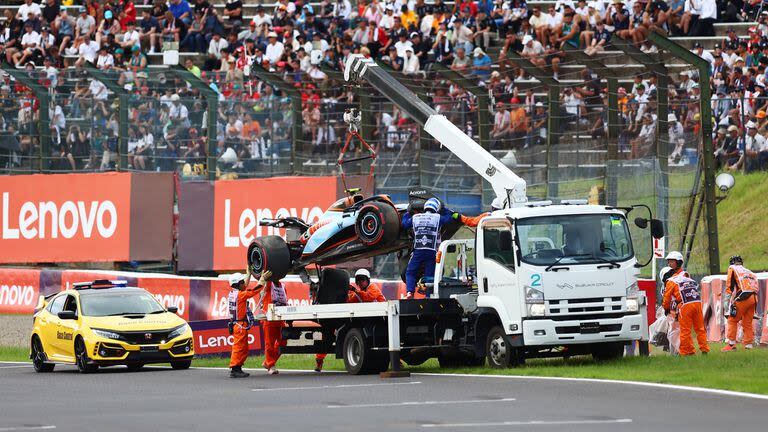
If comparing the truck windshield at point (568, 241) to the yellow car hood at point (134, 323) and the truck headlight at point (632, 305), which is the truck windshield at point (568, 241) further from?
the yellow car hood at point (134, 323)

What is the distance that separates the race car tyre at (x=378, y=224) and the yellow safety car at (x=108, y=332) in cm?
434

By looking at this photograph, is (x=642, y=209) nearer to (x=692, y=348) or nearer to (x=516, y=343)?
(x=692, y=348)

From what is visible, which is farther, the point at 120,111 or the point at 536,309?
the point at 120,111

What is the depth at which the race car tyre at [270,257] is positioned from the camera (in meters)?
21.5

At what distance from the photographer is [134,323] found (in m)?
23.3

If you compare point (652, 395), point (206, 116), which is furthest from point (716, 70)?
point (652, 395)

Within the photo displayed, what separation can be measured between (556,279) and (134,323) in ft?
23.8

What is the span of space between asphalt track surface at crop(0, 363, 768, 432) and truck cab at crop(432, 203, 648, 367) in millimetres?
1137

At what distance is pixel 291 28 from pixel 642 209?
574 inches

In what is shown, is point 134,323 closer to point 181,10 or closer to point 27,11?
point 181,10

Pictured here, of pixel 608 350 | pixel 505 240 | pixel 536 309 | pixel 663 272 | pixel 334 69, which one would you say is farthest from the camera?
pixel 334 69

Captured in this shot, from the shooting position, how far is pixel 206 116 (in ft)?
98.8

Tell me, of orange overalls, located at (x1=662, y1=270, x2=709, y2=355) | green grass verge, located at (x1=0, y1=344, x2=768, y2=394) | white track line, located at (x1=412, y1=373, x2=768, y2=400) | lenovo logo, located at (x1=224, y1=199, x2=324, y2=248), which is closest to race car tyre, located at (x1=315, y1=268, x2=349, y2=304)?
green grass verge, located at (x1=0, y1=344, x2=768, y2=394)

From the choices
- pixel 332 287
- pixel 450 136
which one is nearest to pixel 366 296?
pixel 332 287
